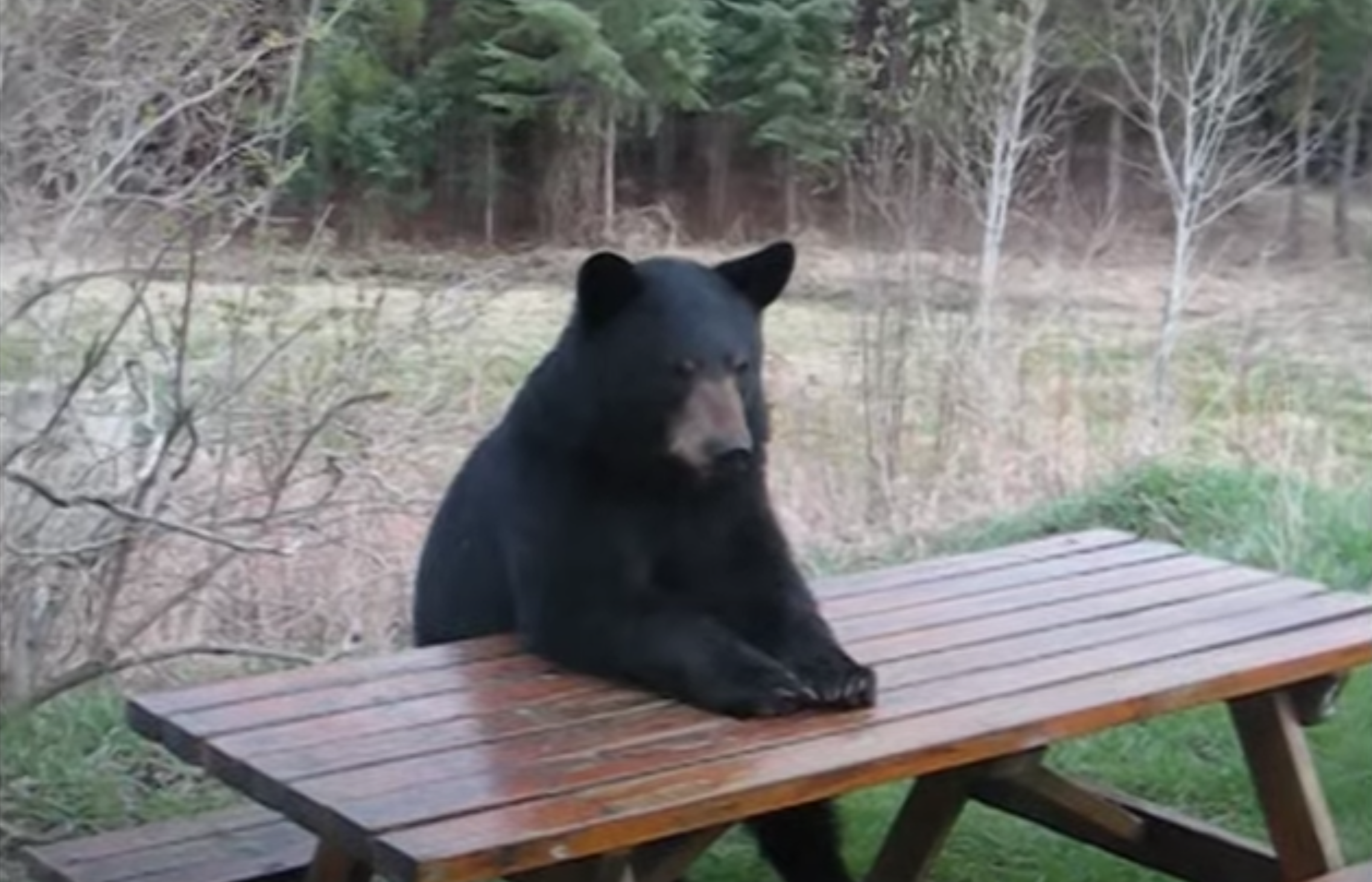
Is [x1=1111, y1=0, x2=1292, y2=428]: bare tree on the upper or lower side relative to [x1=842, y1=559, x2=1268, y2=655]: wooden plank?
upper

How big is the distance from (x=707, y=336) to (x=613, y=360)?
0.10m

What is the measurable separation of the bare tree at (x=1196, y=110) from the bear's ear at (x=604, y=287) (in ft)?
8.24

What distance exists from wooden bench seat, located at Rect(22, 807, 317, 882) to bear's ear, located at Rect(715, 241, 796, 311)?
0.72 meters

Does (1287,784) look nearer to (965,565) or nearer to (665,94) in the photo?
(965,565)

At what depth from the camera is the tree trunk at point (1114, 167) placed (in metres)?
4.66

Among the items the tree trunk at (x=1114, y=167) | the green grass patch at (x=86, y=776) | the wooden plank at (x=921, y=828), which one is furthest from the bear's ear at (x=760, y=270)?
the tree trunk at (x=1114, y=167)

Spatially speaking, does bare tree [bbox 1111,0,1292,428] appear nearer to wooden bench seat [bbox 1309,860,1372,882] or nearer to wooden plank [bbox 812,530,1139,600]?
wooden plank [bbox 812,530,1139,600]

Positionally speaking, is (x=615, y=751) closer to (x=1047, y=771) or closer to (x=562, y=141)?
(x=1047, y=771)

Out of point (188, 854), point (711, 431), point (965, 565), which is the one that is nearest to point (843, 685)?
point (711, 431)

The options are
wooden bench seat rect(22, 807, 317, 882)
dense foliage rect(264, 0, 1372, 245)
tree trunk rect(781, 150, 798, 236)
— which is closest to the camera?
Result: wooden bench seat rect(22, 807, 317, 882)

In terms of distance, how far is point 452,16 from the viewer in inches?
144

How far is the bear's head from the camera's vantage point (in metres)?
2.21

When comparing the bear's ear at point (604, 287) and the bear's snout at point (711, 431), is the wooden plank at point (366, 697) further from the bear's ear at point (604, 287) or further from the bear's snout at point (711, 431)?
the bear's ear at point (604, 287)

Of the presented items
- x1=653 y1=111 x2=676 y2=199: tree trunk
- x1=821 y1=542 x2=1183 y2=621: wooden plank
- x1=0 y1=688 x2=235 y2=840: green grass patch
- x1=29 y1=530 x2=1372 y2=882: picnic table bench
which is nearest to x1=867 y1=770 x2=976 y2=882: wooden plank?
x1=29 y1=530 x2=1372 y2=882: picnic table bench
